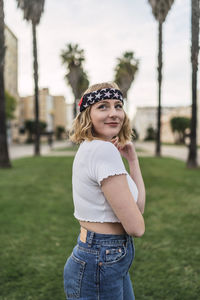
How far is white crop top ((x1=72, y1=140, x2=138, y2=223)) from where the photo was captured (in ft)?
4.50

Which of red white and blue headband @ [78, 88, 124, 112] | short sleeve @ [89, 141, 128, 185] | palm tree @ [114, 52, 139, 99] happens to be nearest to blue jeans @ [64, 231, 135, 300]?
short sleeve @ [89, 141, 128, 185]

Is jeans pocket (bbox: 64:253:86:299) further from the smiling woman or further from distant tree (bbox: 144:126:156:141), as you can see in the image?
distant tree (bbox: 144:126:156:141)

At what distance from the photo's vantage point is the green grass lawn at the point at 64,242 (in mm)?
3610

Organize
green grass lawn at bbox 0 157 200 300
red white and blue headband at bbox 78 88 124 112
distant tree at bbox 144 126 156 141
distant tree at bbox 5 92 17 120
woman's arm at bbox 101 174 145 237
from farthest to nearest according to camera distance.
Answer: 1. distant tree at bbox 144 126 156 141
2. distant tree at bbox 5 92 17 120
3. green grass lawn at bbox 0 157 200 300
4. red white and blue headband at bbox 78 88 124 112
5. woman's arm at bbox 101 174 145 237

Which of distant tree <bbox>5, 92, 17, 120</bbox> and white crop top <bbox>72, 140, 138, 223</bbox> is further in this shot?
distant tree <bbox>5, 92, 17, 120</bbox>

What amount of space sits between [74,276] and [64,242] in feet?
12.0

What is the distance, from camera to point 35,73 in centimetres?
2094

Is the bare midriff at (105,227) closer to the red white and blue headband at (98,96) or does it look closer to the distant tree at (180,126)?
the red white and blue headband at (98,96)

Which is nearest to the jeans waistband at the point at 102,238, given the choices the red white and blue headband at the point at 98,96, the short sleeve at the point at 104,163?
the short sleeve at the point at 104,163

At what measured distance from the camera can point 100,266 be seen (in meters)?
1.46

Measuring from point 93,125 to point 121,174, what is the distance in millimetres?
362

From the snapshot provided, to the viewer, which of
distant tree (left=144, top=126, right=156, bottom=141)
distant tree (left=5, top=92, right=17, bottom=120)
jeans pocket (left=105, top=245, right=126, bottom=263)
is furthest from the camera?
distant tree (left=144, top=126, right=156, bottom=141)

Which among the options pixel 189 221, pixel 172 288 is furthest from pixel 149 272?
pixel 189 221

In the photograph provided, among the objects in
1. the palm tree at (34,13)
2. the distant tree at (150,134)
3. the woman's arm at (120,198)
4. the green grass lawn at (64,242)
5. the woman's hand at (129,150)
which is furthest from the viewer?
the distant tree at (150,134)
